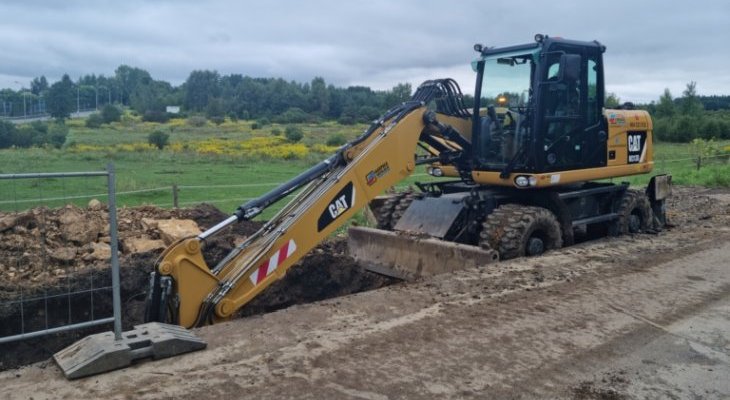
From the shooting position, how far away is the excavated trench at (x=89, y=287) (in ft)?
22.1

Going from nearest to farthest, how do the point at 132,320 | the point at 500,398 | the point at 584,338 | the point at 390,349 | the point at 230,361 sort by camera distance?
the point at 500,398
the point at 230,361
the point at 390,349
the point at 584,338
the point at 132,320

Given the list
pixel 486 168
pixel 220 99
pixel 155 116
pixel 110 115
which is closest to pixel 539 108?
pixel 486 168

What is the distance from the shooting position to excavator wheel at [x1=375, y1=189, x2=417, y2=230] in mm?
9398

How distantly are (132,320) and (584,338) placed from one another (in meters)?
4.82

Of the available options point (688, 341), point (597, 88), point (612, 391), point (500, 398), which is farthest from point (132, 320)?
point (597, 88)

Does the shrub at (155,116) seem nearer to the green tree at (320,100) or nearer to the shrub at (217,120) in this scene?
the shrub at (217,120)

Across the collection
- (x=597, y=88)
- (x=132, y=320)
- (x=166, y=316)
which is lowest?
(x=132, y=320)

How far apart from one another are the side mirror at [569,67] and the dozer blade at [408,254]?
2521 mm

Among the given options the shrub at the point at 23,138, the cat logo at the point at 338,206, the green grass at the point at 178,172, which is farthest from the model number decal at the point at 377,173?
the shrub at the point at 23,138

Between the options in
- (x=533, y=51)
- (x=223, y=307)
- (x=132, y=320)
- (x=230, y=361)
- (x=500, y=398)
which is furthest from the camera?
(x=533, y=51)

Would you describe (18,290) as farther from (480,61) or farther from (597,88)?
(597,88)

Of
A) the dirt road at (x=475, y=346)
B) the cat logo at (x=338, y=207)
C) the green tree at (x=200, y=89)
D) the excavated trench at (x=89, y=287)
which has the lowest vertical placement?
the excavated trench at (x=89, y=287)

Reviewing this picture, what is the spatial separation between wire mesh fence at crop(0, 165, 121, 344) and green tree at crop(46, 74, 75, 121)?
7739 cm

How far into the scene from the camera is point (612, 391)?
14.7 feet
